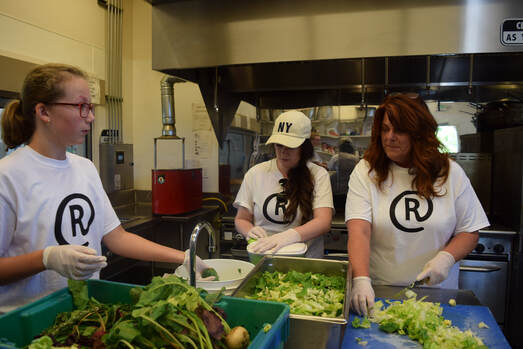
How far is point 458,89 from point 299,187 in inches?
79.0

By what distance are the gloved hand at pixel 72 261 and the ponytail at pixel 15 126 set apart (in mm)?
500

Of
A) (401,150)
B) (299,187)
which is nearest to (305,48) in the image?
(299,187)

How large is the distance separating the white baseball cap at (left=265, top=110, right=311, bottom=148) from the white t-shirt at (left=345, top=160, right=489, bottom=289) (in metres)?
0.53

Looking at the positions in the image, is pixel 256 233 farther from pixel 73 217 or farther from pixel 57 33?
pixel 57 33

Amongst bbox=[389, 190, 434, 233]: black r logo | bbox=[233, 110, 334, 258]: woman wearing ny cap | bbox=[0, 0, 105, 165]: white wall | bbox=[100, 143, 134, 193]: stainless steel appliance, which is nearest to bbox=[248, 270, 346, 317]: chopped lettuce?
bbox=[389, 190, 434, 233]: black r logo

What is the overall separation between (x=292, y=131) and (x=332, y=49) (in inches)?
Answer: 29.7

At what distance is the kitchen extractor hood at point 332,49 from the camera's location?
7.89ft

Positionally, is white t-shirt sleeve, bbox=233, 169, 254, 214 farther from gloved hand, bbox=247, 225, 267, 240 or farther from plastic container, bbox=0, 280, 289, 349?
plastic container, bbox=0, 280, 289, 349

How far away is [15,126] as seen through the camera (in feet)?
4.64

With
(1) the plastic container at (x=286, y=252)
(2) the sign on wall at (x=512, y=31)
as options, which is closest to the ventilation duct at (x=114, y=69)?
(1) the plastic container at (x=286, y=252)

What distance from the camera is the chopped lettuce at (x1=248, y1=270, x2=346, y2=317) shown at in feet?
3.92

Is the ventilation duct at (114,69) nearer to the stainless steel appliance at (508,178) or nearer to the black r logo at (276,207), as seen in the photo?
the black r logo at (276,207)

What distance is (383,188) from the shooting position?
1780 mm

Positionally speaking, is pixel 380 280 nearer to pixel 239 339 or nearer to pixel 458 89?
pixel 239 339
